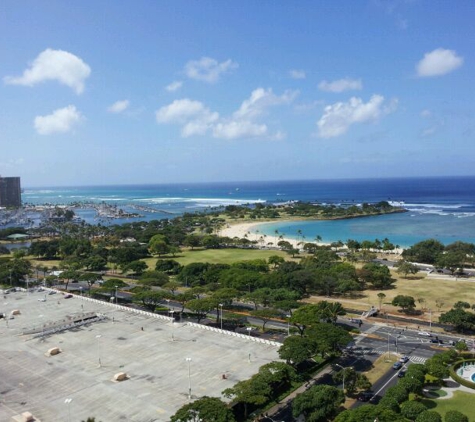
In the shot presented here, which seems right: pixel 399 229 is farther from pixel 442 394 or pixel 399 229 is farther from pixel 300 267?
pixel 442 394

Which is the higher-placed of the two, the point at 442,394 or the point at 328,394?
the point at 328,394

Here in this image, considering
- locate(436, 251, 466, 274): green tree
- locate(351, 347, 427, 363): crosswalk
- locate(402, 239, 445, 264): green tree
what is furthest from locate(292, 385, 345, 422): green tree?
locate(402, 239, 445, 264): green tree

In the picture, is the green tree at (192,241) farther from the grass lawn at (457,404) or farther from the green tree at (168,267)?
the grass lawn at (457,404)

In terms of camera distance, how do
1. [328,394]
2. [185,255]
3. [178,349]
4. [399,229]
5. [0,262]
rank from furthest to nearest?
[399,229] → [185,255] → [0,262] → [178,349] → [328,394]

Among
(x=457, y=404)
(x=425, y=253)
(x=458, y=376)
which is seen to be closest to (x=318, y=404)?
(x=457, y=404)

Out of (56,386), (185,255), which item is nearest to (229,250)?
(185,255)
